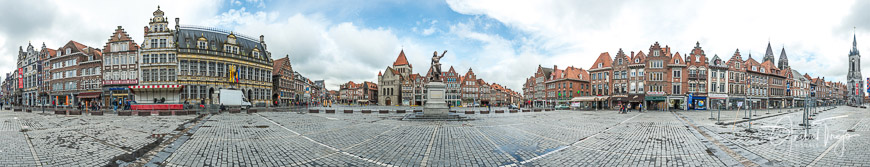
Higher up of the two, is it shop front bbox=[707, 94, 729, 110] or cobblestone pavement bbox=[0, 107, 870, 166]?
cobblestone pavement bbox=[0, 107, 870, 166]

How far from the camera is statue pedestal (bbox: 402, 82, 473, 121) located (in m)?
20.4

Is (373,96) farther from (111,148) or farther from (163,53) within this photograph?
(111,148)

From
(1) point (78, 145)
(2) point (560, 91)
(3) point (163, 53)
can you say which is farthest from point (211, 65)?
(2) point (560, 91)

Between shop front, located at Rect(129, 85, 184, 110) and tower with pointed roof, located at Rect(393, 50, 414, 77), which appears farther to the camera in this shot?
tower with pointed roof, located at Rect(393, 50, 414, 77)

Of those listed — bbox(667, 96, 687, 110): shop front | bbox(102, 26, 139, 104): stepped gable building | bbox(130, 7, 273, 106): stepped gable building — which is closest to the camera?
bbox(130, 7, 273, 106): stepped gable building

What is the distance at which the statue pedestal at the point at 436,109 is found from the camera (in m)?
20.4

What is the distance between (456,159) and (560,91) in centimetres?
6169

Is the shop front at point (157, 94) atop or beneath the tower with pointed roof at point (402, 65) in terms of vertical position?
beneath

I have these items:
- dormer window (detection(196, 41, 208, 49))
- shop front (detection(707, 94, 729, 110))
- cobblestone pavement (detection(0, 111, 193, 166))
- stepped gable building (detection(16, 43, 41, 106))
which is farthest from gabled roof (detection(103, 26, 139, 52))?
shop front (detection(707, 94, 729, 110))

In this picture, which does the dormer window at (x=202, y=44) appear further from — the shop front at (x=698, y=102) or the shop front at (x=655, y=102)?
the shop front at (x=698, y=102)

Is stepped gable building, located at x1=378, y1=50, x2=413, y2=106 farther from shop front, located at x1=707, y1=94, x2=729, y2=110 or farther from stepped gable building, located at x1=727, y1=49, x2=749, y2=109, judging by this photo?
stepped gable building, located at x1=727, y1=49, x2=749, y2=109

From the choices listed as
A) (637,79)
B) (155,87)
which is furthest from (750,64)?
(155,87)

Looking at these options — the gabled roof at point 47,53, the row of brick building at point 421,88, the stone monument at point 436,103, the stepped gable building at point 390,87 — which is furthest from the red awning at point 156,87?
the stepped gable building at point 390,87

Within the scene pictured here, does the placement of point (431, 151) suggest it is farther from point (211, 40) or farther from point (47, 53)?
point (47, 53)
